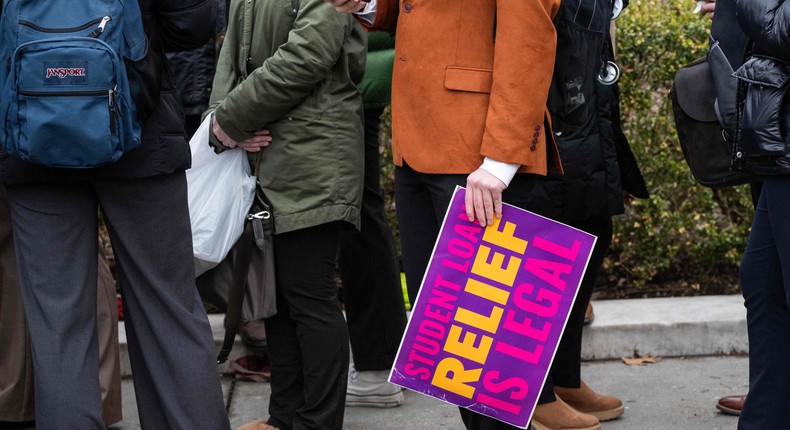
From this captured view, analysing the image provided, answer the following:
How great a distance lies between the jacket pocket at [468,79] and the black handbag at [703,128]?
0.72m

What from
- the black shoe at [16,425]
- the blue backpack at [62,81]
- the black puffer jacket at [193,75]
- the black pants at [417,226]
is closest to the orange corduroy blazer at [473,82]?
the black pants at [417,226]

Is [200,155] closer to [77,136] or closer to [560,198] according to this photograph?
[77,136]

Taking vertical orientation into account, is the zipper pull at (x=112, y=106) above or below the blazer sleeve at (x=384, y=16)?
below

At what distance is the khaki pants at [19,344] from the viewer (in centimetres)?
414

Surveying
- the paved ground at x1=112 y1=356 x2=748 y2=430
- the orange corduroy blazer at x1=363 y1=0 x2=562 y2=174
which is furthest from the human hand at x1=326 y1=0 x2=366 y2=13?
the paved ground at x1=112 y1=356 x2=748 y2=430

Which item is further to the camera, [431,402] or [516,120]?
[431,402]

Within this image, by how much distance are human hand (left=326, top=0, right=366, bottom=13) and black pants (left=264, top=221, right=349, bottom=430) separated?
0.76 meters

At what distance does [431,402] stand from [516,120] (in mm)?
1859

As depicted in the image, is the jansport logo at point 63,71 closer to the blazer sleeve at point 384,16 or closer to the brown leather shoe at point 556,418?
the blazer sleeve at point 384,16

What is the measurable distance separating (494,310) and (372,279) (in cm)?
128

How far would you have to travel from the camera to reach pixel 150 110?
10.7 feet

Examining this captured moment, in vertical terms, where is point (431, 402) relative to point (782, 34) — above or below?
below

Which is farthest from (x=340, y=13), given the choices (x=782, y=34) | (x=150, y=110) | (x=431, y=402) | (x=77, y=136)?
(x=431, y=402)

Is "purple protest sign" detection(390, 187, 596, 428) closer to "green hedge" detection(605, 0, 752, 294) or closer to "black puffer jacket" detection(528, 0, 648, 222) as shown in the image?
"black puffer jacket" detection(528, 0, 648, 222)
